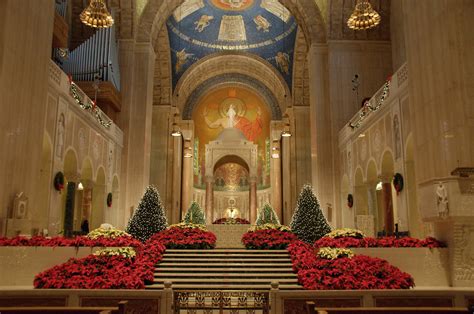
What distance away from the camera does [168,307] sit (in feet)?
22.9

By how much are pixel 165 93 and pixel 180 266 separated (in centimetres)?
2137

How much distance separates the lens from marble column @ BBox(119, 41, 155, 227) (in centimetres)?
2095

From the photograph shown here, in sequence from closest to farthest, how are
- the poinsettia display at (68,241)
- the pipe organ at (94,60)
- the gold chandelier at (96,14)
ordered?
the poinsettia display at (68,241) < the gold chandelier at (96,14) < the pipe organ at (94,60)

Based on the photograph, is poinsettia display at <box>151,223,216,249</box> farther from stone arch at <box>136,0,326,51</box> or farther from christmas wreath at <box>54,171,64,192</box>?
stone arch at <box>136,0,326,51</box>

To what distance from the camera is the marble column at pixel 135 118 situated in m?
21.0

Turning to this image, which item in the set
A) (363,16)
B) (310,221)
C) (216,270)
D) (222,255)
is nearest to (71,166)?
(222,255)

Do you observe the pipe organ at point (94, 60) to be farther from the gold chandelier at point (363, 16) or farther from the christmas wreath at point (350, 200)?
the christmas wreath at point (350, 200)

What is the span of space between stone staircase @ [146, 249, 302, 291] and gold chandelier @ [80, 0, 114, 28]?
7.00 metres

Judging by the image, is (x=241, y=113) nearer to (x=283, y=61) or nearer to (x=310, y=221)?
(x=283, y=61)

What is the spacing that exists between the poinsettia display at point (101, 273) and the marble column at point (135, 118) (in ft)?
32.5

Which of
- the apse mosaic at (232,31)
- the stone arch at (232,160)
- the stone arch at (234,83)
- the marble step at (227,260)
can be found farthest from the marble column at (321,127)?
the stone arch at (232,160)

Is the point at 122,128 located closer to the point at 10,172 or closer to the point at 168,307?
the point at 10,172

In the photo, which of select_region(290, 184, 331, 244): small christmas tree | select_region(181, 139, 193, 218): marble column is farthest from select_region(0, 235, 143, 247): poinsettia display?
select_region(181, 139, 193, 218): marble column

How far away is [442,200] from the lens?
9.36m
